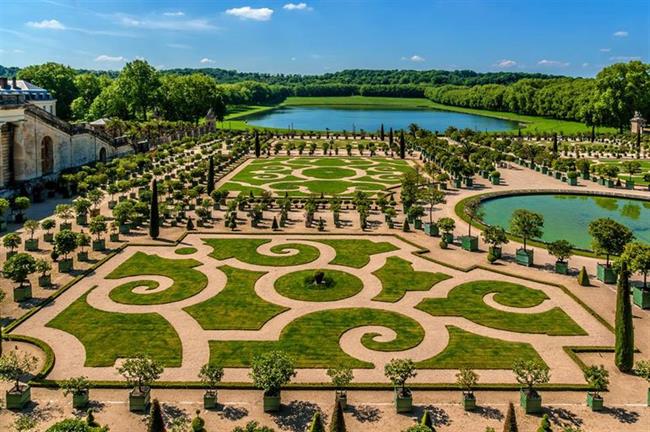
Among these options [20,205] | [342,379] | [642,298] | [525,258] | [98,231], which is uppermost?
[20,205]

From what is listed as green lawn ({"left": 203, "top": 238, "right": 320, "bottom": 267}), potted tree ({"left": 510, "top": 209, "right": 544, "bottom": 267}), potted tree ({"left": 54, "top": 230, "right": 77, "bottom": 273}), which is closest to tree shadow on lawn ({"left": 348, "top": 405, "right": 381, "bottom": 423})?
green lawn ({"left": 203, "top": 238, "right": 320, "bottom": 267})

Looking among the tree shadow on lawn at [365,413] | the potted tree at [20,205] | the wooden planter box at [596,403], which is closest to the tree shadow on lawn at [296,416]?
the tree shadow on lawn at [365,413]

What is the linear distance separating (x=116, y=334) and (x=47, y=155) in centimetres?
5439

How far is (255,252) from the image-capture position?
43.3 m

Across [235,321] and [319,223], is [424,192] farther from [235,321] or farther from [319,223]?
[235,321]

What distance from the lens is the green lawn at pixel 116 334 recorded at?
2709 centimetres

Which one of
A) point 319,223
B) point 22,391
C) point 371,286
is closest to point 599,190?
point 319,223

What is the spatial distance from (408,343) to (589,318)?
1088 centimetres

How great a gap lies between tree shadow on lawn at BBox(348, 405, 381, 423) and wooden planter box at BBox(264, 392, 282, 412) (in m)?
2.92

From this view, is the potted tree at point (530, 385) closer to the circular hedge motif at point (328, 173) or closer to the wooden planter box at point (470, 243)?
the wooden planter box at point (470, 243)

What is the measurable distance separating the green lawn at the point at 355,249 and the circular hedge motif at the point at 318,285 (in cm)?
251

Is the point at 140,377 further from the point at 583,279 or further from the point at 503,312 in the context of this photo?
the point at 583,279

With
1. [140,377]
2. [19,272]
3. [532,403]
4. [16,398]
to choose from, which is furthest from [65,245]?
[532,403]

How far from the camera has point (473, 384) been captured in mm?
23750
